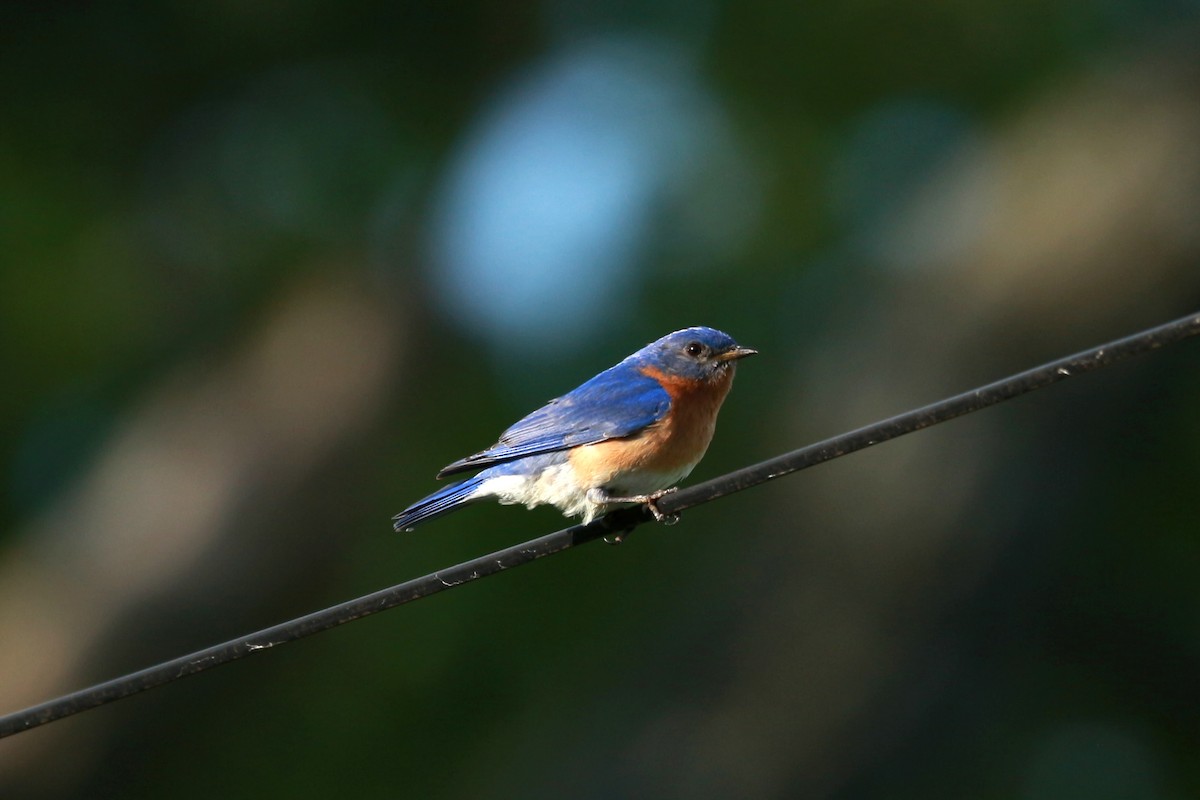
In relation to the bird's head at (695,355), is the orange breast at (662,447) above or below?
below

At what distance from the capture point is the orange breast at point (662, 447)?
595cm

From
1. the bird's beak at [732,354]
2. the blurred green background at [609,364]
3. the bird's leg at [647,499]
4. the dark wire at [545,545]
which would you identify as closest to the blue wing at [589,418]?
the bird's leg at [647,499]

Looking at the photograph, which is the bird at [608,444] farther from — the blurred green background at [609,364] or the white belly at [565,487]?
the blurred green background at [609,364]

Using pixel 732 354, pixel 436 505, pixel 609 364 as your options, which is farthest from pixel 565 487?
pixel 609 364

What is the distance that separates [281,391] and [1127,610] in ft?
27.5

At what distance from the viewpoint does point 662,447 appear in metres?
5.98

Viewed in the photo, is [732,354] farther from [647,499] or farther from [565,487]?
[647,499]

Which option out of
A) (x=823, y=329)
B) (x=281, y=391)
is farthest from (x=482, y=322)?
(x=823, y=329)

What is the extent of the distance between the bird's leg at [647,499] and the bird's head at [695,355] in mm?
527

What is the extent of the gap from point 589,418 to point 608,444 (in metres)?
0.19

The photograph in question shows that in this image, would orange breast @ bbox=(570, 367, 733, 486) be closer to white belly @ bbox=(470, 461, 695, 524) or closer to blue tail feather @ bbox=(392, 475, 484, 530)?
white belly @ bbox=(470, 461, 695, 524)

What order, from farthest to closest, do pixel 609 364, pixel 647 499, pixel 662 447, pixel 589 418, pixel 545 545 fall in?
pixel 609 364 → pixel 589 418 → pixel 662 447 → pixel 647 499 → pixel 545 545

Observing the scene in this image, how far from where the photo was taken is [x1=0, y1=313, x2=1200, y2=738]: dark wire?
12.3ft

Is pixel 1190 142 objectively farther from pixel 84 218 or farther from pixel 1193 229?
pixel 84 218
